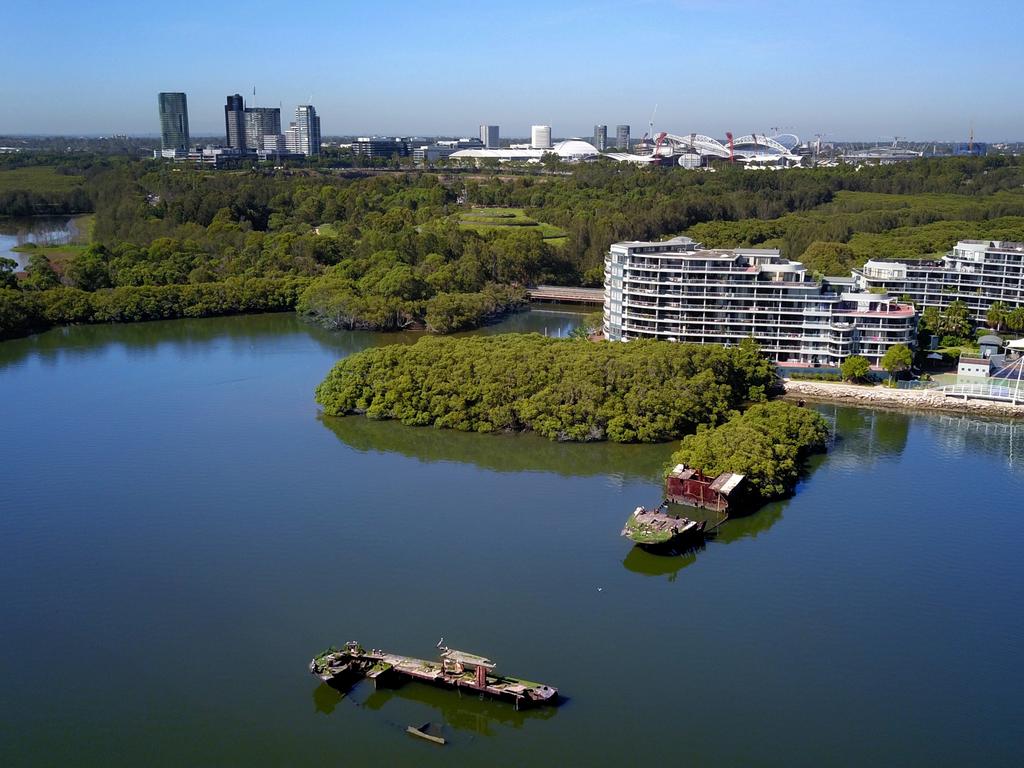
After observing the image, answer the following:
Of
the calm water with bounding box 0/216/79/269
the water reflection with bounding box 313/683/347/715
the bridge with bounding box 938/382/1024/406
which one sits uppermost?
the calm water with bounding box 0/216/79/269

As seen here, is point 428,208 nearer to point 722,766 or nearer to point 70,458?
point 70,458

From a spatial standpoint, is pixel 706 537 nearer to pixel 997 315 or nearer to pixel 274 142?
pixel 997 315

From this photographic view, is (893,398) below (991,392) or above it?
below

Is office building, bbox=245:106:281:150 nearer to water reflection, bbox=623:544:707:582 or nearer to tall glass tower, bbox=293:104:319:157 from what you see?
tall glass tower, bbox=293:104:319:157

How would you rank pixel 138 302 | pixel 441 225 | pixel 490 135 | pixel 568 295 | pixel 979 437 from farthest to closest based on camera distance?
pixel 490 135
pixel 441 225
pixel 568 295
pixel 138 302
pixel 979 437

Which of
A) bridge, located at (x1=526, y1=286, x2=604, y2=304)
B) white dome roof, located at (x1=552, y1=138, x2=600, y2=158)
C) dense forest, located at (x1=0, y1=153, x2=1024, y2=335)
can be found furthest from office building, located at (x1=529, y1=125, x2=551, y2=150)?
bridge, located at (x1=526, y1=286, x2=604, y2=304)

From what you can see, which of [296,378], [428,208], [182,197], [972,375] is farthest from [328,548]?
[182,197]

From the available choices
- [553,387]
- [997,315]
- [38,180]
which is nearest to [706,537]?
[553,387]
